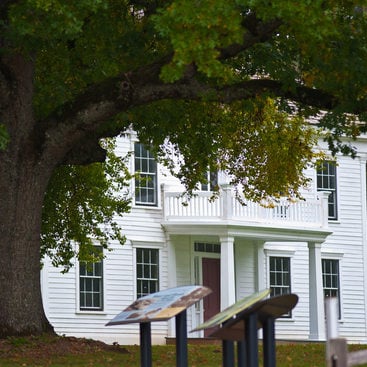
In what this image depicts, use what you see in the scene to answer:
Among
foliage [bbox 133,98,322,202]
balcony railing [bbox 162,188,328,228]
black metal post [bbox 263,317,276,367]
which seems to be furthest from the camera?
balcony railing [bbox 162,188,328,228]

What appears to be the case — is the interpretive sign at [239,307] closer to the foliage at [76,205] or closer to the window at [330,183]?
the foliage at [76,205]

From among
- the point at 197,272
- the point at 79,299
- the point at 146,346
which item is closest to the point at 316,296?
the point at 197,272

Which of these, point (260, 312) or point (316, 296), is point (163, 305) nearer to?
point (260, 312)

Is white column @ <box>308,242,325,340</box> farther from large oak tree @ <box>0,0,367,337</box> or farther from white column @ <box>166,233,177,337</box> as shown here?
large oak tree @ <box>0,0,367,337</box>

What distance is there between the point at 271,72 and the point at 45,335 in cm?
567

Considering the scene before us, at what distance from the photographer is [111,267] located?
37.5 meters

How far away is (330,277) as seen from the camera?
42.2 m

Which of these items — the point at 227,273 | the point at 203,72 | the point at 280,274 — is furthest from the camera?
the point at 280,274

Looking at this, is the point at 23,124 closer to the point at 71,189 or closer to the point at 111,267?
the point at 71,189

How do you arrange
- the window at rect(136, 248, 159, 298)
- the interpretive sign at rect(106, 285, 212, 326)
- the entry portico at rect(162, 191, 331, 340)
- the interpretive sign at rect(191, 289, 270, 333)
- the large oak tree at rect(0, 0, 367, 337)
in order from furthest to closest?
the window at rect(136, 248, 159, 298)
the entry portico at rect(162, 191, 331, 340)
the large oak tree at rect(0, 0, 367, 337)
the interpretive sign at rect(106, 285, 212, 326)
the interpretive sign at rect(191, 289, 270, 333)

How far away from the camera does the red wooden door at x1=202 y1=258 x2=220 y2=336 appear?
129 feet

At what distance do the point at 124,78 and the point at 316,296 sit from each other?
19399mm

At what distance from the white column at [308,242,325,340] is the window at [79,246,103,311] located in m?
6.30

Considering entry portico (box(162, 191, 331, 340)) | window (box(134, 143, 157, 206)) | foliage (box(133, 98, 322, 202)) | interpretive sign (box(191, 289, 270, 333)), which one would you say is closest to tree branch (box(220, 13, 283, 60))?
foliage (box(133, 98, 322, 202))
